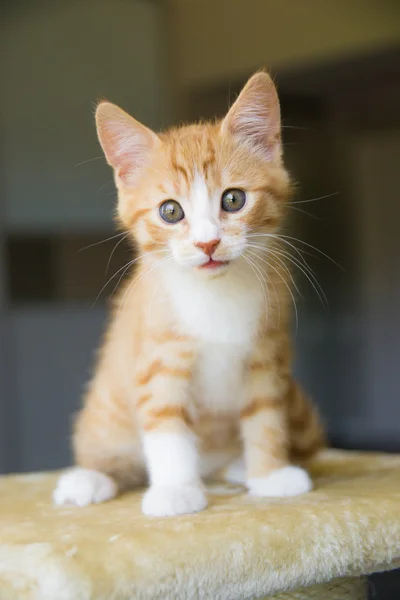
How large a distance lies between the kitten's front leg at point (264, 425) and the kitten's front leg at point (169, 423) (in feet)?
0.31

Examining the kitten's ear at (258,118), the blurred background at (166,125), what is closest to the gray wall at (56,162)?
the blurred background at (166,125)

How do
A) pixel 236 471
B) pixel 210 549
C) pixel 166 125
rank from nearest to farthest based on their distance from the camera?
pixel 210 549 < pixel 236 471 < pixel 166 125

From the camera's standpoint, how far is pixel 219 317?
123 cm

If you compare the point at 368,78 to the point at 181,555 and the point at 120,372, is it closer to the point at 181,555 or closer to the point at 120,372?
the point at 120,372

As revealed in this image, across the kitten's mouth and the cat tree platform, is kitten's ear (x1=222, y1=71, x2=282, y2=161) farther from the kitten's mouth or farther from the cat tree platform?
the cat tree platform

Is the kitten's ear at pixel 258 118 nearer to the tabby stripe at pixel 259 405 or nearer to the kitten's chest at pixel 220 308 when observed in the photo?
the kitten's chest at pixel 220 308

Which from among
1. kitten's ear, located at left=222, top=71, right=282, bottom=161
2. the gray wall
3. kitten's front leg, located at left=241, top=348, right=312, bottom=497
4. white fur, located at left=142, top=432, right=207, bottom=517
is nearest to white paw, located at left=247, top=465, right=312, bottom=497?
kitten's front leg, located at left=241, top=348, right=312, bottom=497

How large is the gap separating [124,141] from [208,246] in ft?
0.85

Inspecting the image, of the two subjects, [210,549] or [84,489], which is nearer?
[210,549]

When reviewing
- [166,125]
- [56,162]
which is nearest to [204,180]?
[166,125]

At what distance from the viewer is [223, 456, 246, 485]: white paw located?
1383mm

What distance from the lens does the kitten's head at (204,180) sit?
1.14 m

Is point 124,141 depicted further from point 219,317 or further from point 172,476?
point 172,476

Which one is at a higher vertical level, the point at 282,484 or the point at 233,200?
the point at 233,200
